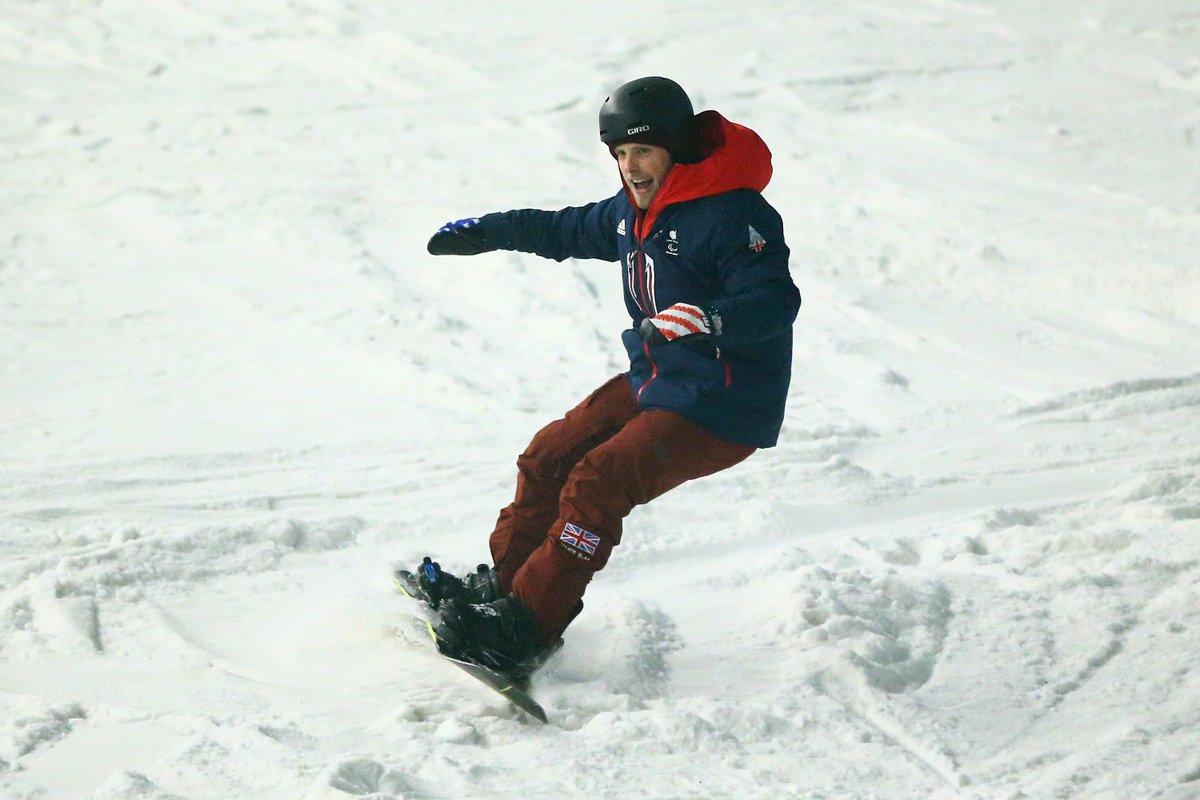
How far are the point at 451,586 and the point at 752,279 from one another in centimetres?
117

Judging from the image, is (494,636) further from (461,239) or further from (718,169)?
(718,169)

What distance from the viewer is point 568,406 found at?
5375 millimetres

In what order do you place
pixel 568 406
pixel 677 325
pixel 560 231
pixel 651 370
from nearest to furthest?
pixel 677 325, pixel 651 370, pixel 560 231, pixel 568 406

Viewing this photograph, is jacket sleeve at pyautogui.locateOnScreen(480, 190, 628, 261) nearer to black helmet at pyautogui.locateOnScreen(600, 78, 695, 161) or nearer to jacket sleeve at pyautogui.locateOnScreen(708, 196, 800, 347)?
black helmet at pyautogui.locateOnScreen(600, 78, 695, 161)

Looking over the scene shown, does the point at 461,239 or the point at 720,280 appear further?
the point at 461,239

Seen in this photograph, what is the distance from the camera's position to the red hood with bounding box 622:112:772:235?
3.07m

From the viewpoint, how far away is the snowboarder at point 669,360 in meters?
3.05

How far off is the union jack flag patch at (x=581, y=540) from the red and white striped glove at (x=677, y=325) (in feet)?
1.70

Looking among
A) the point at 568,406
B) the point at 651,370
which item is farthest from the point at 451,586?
the point at 568,406

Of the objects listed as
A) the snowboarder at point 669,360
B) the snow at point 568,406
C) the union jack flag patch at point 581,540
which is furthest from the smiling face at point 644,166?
the snow at point 568,406

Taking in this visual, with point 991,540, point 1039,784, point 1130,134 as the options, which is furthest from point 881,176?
point 1039,784

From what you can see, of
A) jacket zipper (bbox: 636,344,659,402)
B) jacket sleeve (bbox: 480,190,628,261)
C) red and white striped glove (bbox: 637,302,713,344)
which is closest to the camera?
red and white striped glove (bbox: 637,302,713,344)

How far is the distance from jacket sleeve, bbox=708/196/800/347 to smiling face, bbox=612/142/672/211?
0.74 feet

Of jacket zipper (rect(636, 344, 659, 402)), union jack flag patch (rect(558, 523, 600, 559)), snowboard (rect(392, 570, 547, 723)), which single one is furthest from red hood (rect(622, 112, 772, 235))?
snowboard (rect(392, 570, 547, 723))
